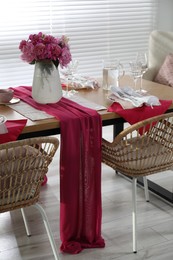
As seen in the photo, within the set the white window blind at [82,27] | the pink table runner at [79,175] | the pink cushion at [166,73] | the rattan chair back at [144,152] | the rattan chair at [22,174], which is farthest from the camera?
the white window blind at [82,27]

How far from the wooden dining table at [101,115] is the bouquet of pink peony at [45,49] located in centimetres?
29

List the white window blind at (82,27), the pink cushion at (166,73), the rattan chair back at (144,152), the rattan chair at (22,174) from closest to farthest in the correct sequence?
the rattan chair at (22,174) < the rattan chair back at (144,152) < the pink cushion at (166,73) < the white window blind at (82,27)

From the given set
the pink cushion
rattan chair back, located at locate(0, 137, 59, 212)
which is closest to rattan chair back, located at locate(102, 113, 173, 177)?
rattan chair back, located at locate(0, 137, 59, 212)

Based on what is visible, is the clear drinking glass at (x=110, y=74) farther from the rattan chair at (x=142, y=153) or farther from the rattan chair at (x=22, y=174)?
the rattan chair at (x=22, y=174)

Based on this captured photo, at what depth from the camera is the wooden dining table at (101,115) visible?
2180mm

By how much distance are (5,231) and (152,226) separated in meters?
0.82

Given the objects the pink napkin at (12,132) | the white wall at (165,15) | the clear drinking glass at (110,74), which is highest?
the white wall at (165,15)

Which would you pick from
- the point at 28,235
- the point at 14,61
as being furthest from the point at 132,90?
the point at 14,61

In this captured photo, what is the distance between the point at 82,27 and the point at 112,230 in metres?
2.55

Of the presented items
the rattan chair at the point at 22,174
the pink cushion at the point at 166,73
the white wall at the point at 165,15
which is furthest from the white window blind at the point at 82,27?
the rattan chair at the point at 22,174

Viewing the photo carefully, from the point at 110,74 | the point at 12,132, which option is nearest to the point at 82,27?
the point at 110,74

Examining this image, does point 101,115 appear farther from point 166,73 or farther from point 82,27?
point 82,27

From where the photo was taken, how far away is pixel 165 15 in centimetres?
503

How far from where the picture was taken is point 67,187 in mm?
2334
